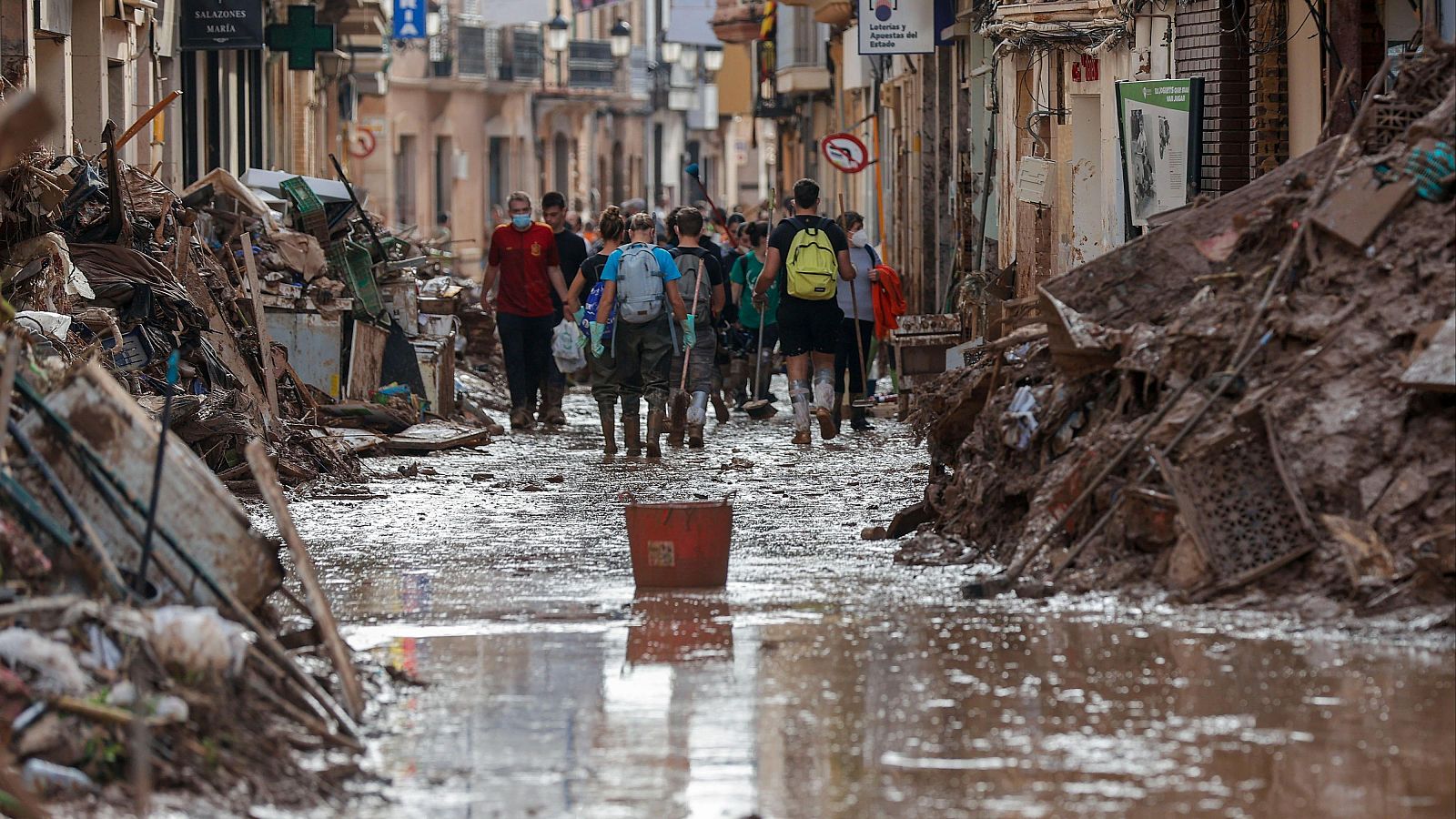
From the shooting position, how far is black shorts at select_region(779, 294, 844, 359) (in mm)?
16031

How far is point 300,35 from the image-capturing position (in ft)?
98.8

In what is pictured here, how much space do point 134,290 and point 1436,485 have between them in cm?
753

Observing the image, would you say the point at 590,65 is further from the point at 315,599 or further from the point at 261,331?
the point at 315,599

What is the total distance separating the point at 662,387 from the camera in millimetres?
15289

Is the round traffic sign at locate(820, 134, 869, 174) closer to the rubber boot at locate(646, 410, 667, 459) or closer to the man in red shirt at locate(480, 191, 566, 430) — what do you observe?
the man in red shirt at locate(480, 191, 566, 430)

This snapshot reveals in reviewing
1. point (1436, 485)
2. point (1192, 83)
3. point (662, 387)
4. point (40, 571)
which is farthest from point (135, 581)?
point (1192, 83)

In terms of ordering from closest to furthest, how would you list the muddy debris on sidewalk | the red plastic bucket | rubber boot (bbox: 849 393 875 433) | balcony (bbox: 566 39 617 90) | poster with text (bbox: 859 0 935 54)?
the muddy debris on sidewalk < the red plastic bucket < rubber boot (bbox: 849 393 875 433) < poster with text (bbox: 859 0 935 54) < balcony (bbox: 566 39 617 90)

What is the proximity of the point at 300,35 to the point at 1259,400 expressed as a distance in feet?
76.0

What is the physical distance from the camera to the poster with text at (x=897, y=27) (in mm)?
25547

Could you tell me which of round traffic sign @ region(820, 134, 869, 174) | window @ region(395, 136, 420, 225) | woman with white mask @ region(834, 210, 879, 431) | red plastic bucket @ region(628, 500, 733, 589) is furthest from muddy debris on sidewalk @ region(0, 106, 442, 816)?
window @ region(395, 136, 420, 225)

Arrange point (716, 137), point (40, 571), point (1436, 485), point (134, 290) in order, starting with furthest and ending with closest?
point (716, 137)
point (134, 290)
point (1436, 485)
point (40, 571)

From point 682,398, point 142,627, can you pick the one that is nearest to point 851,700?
point 142,627

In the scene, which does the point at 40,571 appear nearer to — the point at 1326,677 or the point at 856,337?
the point at 1326,677

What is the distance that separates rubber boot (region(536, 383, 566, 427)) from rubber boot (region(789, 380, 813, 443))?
8.23 ft
